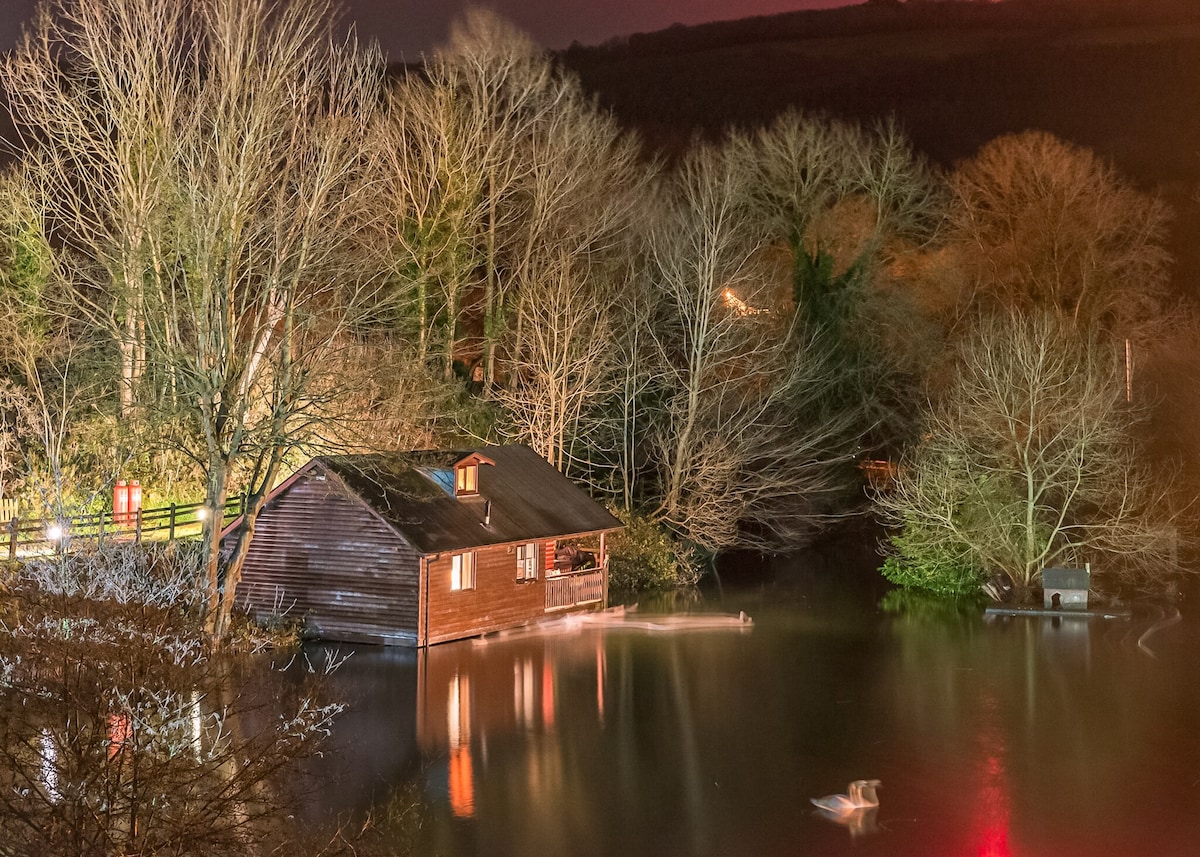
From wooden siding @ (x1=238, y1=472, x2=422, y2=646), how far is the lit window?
2.39 meters

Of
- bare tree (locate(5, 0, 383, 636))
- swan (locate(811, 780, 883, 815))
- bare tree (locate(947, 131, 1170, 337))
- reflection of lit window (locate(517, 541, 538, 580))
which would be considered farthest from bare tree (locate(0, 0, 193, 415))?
bare tree (locate(947, 131, 1170, 337))

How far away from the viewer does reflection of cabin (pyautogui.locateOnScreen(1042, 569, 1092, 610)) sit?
35531 millimetres

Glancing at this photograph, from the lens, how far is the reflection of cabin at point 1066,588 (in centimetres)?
3553

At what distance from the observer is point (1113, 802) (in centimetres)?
1912

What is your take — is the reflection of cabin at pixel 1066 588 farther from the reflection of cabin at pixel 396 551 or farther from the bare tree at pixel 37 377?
the bare tree at pixel 37 377

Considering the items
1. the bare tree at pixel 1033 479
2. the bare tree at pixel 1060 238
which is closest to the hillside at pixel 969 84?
the bare tree at pixel 1060 238

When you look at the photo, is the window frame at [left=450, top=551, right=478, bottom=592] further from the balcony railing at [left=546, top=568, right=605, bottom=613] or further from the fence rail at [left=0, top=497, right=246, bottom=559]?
the fence rail at [left=0, top=497, right=246, bottom=559]

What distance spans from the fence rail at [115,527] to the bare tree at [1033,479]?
18.5 metres

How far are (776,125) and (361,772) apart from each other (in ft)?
144

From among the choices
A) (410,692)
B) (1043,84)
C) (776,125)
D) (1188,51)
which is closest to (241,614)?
(410,692)

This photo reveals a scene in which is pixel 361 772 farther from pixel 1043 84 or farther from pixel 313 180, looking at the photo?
pixel 1043 84

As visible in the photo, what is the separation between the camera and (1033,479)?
121ft

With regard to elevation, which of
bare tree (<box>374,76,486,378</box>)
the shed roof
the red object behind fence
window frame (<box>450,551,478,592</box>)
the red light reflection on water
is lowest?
the red light reflection on water

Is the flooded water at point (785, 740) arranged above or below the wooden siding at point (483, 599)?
below
